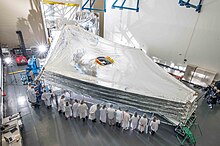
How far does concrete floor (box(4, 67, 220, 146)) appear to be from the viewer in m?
5.65

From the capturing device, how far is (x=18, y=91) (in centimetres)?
845

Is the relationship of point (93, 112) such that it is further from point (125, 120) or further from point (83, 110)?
point (125, 120)

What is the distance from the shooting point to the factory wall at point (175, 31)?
852 centimetres

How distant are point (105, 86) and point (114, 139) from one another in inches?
111

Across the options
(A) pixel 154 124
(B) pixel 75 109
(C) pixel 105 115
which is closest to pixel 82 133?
(B) pixel 75 109

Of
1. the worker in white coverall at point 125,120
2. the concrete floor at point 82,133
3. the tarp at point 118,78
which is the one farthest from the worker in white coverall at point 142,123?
the tarp at point 118,78

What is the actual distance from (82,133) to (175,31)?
28.7 feet

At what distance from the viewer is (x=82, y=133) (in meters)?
5.98

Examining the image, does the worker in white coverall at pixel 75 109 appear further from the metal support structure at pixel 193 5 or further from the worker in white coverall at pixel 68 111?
→ the metal support structure at pixel 193 5

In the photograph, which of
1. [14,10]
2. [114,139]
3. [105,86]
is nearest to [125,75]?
[105,86]

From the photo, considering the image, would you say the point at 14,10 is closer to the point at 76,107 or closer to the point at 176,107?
the point at 76,107

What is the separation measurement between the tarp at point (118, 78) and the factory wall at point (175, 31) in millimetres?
4825

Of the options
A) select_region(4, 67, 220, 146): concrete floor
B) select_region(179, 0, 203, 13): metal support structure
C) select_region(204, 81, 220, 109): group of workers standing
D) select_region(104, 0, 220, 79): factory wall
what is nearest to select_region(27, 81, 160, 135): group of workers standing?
select_region(4, 67, 220, 146): concrete floor

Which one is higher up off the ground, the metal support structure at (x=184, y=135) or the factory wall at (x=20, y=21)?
the factory wall at (x=20, y=21)
